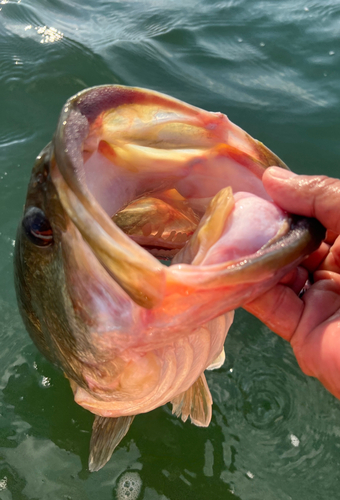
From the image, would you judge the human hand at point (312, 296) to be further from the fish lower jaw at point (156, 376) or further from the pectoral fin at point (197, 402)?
the pectoral fin at point (197, 402)

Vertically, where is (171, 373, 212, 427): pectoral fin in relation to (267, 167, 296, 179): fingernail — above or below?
below

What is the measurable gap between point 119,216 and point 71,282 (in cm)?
69

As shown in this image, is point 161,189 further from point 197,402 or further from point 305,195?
point 197,402

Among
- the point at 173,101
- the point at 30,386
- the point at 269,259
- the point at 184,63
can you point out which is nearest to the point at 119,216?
the point at 173,101

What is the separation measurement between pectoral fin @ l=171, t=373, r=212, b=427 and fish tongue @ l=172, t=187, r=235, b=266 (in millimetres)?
1011

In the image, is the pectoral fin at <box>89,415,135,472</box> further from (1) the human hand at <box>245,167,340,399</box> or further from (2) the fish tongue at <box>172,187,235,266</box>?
(2) the fish tongue at <box>172,187,235,266</box>

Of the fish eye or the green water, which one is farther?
the green water

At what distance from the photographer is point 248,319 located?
3.02m

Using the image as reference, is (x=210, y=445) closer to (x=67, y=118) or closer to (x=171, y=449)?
(x=171, y=449)

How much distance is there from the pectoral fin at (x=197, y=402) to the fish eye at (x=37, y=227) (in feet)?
3.94

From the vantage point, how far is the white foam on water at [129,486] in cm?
239

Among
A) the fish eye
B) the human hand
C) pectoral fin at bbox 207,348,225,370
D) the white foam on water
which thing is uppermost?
the fish eye

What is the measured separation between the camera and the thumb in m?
1.51

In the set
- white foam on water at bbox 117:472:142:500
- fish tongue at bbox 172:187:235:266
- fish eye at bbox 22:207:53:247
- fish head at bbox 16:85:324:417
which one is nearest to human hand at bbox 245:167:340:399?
fish head at bbox 16:85:324:417
